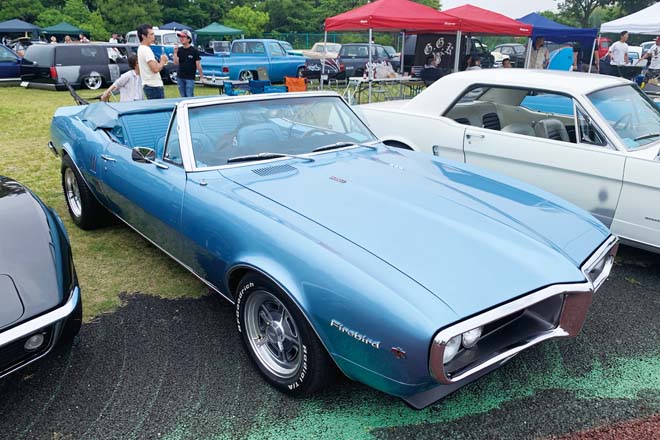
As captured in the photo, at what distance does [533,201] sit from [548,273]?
900mm

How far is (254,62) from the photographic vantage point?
15445mm

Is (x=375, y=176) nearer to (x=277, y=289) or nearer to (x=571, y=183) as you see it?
(x=277, y=289)

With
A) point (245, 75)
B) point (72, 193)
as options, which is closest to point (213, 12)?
point (245, 75)

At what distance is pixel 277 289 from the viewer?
2348 millimetres

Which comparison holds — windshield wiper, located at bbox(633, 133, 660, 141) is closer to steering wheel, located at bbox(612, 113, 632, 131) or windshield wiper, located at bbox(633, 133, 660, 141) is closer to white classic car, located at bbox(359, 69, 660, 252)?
white classic car, located at bbox(359, 69, 660, 252)

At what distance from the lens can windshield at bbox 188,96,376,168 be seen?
328 centimetres

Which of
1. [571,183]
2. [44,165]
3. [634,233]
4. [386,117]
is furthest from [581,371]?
[44,165]

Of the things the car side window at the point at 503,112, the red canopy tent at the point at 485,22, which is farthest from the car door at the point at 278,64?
the car side window at the point at 503,112

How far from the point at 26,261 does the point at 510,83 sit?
4086mm

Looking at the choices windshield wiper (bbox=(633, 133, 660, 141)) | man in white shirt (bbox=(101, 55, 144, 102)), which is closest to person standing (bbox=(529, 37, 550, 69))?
windshield wiper (bbox=(633, 133, 660, 141))

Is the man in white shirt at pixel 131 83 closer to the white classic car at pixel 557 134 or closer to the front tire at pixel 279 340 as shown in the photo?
the white classic car at pixel 557 134

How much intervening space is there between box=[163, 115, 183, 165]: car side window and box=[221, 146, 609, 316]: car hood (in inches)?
15.5

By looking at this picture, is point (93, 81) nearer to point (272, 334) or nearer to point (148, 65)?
point (148, 65)

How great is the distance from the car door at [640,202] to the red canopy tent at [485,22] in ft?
26.0
